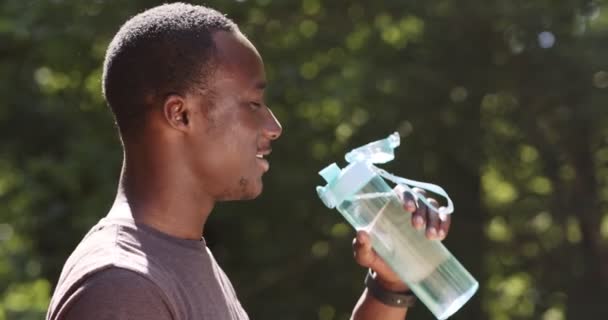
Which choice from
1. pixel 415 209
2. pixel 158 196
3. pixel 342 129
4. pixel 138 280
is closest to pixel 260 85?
pixel 158 196

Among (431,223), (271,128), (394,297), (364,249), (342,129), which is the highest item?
(271,128)

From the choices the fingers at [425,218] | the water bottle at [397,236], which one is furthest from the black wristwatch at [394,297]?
the fingers at [425,218]

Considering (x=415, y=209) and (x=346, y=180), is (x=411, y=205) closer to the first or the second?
(x=415, y=209)

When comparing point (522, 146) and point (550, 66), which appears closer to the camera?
point (550, 66)

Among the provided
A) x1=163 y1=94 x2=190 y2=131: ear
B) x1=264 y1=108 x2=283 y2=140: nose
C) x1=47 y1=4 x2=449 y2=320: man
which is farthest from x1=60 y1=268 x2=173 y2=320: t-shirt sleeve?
x1=264 y1=108 x2=283 y2=140: nose

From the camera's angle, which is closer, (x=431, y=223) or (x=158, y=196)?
(x=158, y=196)

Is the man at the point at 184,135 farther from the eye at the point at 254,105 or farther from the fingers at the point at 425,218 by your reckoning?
the fingers at the point at 425,218

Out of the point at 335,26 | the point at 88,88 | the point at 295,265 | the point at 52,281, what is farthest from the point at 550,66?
the point at 52,281

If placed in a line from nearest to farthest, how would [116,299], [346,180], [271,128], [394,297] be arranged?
[116,299], [271,128], [346,180], [394,297]

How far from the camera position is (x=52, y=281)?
5.14 m

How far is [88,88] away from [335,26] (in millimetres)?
1252

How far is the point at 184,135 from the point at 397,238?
1.67 feet

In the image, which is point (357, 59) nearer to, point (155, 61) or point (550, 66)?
point (550, 66)

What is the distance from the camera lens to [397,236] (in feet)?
7.31
